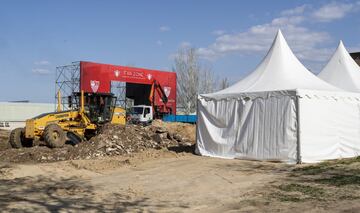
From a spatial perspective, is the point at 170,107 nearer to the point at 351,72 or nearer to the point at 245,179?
the point at 351,72

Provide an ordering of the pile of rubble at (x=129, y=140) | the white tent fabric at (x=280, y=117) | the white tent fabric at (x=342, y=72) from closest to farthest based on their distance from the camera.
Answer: the white tent fabric at (x=280, y=117), the pile of rubble at (x=129, y=140), the white tent fabric at (x=342, y=72)

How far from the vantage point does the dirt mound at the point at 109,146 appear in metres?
18.7

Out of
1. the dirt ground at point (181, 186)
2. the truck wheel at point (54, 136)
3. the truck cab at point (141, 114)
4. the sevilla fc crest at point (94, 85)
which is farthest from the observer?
the sevilla fc crest at point (94, 85)

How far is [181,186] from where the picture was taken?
11859 mm

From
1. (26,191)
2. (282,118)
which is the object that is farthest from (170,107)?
(26,191)

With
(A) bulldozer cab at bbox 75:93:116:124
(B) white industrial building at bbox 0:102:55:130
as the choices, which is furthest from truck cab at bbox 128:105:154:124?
(B) white industrial building at bbox 0:102:55:130

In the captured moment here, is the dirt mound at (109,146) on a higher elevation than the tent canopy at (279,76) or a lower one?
lower

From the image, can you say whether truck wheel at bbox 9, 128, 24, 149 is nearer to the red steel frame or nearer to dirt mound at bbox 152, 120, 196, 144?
dirt mound at bbox 152, 120, 196, 144

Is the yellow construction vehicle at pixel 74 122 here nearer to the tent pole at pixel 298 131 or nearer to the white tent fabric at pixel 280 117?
the white tent fabric at pixel 280 117

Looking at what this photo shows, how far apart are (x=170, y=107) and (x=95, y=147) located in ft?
86.9

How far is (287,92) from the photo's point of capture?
15.2 metres

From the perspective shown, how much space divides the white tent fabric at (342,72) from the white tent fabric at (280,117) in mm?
4248

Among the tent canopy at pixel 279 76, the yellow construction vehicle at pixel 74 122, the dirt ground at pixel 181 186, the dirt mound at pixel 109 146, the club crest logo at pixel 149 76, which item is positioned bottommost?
the dirt ground at pixel 181 186

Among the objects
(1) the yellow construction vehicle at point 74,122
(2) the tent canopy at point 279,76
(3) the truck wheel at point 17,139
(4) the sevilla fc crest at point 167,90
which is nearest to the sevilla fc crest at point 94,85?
(4) the sevilla fc crest at point 167,90
